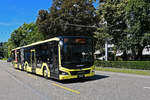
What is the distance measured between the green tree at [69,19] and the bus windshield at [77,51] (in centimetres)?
2257

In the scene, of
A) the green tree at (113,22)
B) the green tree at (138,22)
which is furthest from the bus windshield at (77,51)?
the green tree at (113,22)

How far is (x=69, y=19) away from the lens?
1384 inches

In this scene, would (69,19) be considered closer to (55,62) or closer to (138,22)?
(138,22)

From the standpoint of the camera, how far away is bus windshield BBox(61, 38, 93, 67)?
11.9m

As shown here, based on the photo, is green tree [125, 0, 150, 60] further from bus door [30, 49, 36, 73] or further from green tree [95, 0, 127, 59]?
bus door [30, 49, 36, 73]

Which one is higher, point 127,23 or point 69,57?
point 127,23

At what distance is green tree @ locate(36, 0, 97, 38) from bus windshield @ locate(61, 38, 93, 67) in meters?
22.6

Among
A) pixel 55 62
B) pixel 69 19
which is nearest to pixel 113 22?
pixel 69 19

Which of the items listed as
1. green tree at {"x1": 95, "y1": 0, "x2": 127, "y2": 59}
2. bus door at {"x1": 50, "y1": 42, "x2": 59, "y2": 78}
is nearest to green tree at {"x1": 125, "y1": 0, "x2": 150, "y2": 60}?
green tree at {"x1": 95, "y1": 0, "x2": 127, "y2": 59}

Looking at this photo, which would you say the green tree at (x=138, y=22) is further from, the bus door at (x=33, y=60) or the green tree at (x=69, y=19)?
the bus door at (x=33, y=60)

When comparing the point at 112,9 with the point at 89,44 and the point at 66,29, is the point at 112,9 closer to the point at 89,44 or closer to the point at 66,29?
the point at 66,29

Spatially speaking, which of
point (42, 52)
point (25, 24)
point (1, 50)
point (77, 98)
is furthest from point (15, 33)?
point (77, 98)

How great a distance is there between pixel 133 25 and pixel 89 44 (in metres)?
15.4

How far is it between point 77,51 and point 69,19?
23692 mm
